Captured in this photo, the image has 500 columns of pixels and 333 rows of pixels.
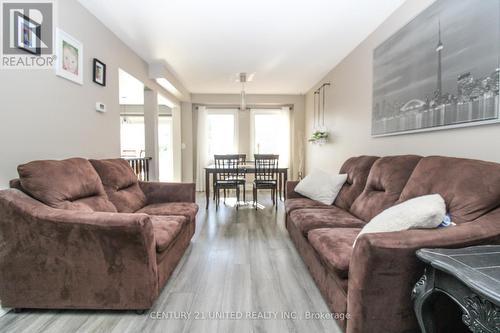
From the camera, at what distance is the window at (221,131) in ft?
20.9

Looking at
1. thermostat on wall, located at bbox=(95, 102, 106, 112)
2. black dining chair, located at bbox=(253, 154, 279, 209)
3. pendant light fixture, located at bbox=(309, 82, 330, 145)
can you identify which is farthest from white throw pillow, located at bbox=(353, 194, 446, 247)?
pendant light fixture, located at bbox=(309, 82, 330, 145)

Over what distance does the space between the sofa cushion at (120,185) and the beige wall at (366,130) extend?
268 centimetres

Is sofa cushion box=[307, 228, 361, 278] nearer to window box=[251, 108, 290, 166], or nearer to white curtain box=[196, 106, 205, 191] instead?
window box=[251, 108, 290, 166]

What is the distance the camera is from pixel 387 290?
115 cm

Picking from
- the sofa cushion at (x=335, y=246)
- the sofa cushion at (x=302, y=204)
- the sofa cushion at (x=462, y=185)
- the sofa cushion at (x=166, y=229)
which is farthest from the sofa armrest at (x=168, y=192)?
the sofa cushion at (x=462, y=185)

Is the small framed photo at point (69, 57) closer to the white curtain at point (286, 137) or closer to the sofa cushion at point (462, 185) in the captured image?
the sofa cushion at point (462, 185)

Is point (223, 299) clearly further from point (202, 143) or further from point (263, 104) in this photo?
point (263, 104)

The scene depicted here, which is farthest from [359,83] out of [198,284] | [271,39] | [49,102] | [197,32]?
[49,102]

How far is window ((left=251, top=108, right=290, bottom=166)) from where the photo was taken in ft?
20.8

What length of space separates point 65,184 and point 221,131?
4818mm

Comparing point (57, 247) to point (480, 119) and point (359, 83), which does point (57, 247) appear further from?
point (359, 83)

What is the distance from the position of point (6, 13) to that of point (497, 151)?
3.26m

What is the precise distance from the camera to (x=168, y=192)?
2881mm

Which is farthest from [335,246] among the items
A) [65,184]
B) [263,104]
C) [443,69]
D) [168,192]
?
[263,104]
